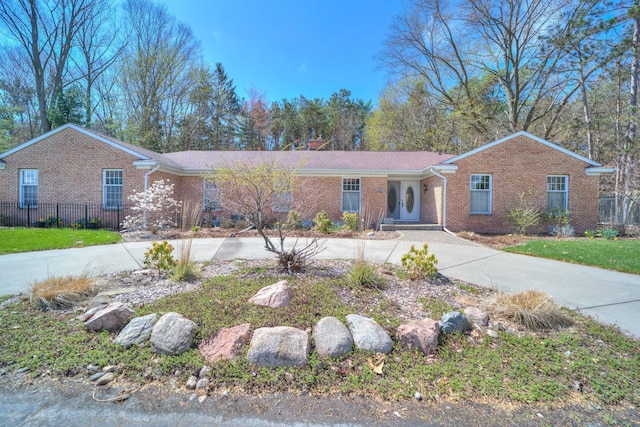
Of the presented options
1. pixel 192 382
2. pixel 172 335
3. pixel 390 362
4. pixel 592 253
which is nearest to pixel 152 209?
pixel 172 335

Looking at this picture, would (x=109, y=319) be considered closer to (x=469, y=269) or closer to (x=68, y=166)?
(x=469, y=269)

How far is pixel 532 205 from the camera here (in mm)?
12703

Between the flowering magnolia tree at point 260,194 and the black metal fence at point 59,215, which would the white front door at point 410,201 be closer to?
the flowering magnolia tree at point 260,194

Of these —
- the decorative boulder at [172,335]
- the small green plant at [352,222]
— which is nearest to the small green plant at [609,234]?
the small green plant at [352,222]

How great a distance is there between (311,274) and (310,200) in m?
1.44

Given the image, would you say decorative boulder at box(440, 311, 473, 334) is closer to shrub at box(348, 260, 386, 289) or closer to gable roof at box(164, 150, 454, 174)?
shrub at box(348, 260, 386, 289)

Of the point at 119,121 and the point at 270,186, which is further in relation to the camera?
the point at 119,121

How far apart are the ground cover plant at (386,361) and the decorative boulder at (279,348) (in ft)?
0.26

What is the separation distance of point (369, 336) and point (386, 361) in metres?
0.29

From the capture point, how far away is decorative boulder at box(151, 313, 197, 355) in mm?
2865

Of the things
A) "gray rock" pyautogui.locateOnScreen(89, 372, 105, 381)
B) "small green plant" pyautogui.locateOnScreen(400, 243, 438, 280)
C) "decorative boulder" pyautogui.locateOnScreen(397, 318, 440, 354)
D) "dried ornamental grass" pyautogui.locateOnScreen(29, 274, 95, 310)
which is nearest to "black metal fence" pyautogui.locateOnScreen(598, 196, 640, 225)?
"small green plant" pyautogui.locateOnScreen(400, 243, 438, 280)

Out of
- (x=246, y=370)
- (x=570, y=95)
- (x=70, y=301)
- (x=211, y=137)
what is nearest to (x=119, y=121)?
(x=211, y=137)

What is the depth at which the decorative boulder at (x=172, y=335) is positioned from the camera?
2865 mm

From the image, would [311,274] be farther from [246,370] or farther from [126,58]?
[126,58]
